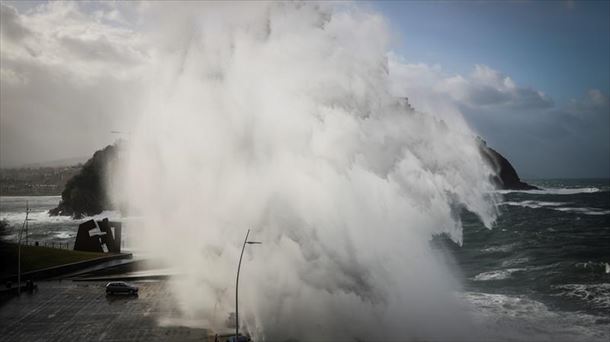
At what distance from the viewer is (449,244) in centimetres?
7662

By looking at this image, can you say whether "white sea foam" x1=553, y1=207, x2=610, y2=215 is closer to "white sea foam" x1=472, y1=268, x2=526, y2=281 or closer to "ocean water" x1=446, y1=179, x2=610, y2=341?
"ocean water" x1=446, y1=179, x2=610, y2=341

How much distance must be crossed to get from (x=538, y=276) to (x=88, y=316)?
145ft

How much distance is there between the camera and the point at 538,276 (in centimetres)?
5178

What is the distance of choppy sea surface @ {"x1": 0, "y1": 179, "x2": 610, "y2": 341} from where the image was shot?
34.7 meters

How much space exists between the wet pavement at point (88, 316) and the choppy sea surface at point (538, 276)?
2244cm

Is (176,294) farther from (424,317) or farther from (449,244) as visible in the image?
(449,244)

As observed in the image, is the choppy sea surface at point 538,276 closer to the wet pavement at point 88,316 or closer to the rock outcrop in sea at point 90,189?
the wet pavement at point 88,316

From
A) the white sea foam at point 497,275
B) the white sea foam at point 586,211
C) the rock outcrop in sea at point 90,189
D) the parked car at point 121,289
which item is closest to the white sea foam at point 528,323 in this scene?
the white sea foam at point 497,275

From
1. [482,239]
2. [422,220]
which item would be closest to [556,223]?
[482,239]

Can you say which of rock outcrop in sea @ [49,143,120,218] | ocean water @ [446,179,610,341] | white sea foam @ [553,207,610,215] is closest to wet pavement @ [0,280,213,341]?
ocean water @ [446,179,610,341]

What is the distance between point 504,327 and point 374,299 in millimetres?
9570

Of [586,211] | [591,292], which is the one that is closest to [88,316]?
[591,292]

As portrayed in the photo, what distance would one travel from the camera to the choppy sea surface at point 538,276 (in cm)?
3472

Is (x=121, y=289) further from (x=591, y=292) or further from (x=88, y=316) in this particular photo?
(x=591, y=292)
